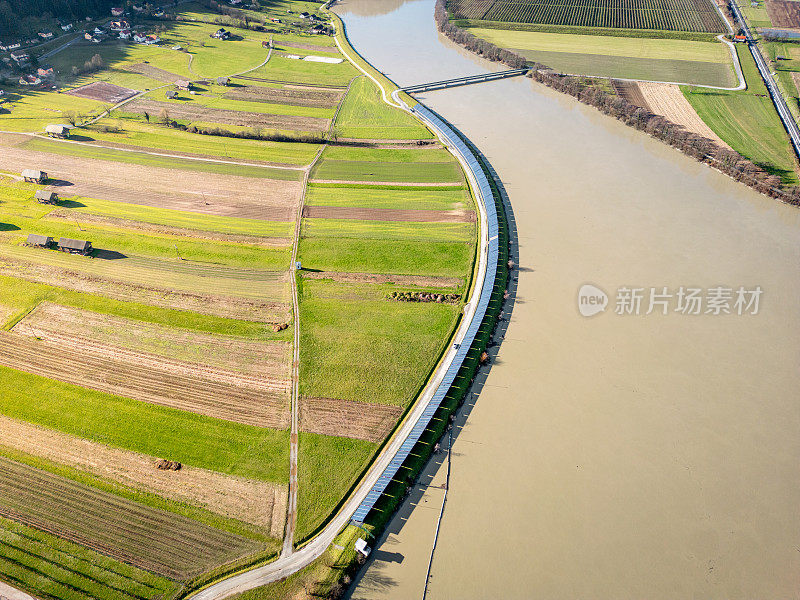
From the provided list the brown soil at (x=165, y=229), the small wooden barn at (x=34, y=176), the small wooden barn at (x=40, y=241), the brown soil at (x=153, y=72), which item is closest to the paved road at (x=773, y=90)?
the brown soil at (x=165, y=229)

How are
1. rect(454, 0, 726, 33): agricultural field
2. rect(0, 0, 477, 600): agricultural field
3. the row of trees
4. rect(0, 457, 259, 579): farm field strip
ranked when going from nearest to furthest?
rect(0, 457, 259, 579): farm field strip → rect(0, 0, 477, 600): agricultural field → the row of trees → rect(454, 0, 726, 33): agricultural field

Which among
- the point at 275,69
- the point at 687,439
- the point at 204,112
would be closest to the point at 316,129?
the point at 204,112

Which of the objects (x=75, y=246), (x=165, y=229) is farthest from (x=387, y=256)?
(x=75, y=246)

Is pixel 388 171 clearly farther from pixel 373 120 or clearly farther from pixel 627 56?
pixel 627 56

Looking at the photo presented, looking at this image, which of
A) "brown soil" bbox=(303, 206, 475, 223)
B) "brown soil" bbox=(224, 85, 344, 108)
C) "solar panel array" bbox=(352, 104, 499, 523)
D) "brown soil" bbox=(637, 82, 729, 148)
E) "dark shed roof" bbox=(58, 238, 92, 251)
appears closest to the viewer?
"solar panel array" bbox=(352, 104, 499, 523)

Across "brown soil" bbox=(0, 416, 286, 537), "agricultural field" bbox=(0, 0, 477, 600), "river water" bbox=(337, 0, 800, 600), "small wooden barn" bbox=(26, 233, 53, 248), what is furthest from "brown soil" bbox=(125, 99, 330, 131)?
"brown soil" bbox=(0, 416, 286, 537)

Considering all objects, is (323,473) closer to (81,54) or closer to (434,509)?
(434,509)

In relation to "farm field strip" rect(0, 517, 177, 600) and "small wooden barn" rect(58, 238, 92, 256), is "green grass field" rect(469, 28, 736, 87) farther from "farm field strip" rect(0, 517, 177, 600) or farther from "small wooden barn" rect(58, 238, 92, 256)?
"farm field strip" rect(0, 517, 177, 600)

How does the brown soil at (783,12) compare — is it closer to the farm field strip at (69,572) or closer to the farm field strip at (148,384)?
the farm field strip at (148,384)
